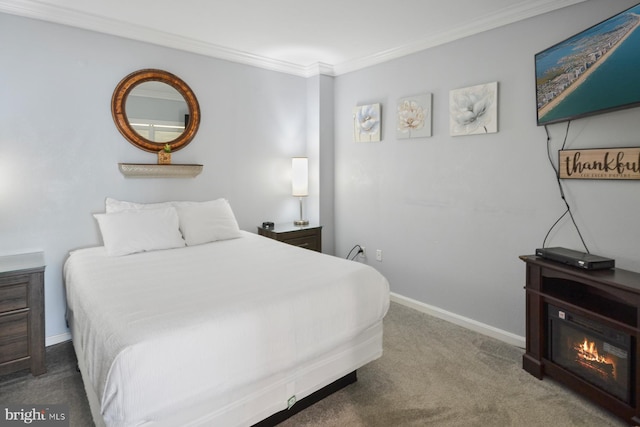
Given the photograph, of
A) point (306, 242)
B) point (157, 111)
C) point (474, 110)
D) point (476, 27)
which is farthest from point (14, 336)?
point (476, 27)

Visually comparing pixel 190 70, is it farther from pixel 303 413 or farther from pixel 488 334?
pixel 488 334

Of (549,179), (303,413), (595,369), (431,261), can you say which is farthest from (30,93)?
(595,369)

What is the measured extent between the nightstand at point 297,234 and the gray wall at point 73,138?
609 millimetres

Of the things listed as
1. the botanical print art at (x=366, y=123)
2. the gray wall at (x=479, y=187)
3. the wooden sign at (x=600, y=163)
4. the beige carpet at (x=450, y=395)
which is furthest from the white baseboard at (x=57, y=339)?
the wooden sign at (x=600, y=163)

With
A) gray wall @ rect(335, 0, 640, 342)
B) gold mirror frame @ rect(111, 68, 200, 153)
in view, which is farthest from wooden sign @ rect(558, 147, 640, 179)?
gold mirror frame @ rect(111, 68, 200, 153)

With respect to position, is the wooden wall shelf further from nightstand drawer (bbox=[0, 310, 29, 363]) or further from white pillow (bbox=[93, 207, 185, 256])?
nightstand drawer (bbox=[0, 310, 29, 363])

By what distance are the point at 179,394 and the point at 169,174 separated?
2.38 meters

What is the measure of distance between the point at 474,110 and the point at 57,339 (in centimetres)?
389

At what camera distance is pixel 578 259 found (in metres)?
2.13

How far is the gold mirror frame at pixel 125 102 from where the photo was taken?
309cm

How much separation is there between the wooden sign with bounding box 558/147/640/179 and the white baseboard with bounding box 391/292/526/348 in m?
1.30

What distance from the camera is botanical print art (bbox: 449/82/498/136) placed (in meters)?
2.89

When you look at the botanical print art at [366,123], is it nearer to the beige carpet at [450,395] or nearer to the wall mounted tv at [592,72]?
the wall mounted tv at [592,72]

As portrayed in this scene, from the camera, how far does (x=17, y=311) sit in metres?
2.31
